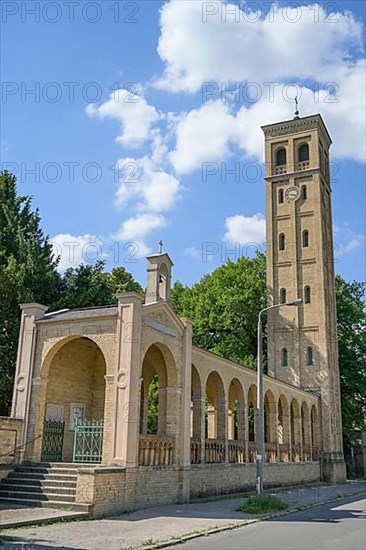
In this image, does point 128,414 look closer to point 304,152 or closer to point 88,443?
point 88,443

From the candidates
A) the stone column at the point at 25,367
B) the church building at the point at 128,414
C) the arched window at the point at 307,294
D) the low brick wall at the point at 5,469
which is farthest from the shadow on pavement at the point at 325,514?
the arched window at the point at 307,294

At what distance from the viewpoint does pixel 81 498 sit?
14.6m

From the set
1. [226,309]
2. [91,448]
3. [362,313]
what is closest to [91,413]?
[91,448]

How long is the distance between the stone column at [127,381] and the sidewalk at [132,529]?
180cm

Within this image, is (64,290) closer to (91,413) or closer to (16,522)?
(91,413)

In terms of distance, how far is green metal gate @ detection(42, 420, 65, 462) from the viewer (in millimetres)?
18922

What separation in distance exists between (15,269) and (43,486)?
12.6 m

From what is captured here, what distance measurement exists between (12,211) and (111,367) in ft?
48.8

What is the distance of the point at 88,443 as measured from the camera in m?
18.2

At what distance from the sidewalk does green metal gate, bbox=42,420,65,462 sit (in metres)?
4.18

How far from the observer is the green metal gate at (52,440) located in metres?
18.9

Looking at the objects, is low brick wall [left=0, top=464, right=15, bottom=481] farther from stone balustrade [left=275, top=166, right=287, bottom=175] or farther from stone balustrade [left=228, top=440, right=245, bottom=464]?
stone balustrade [left=275, top=166, right=287, bottom=175]

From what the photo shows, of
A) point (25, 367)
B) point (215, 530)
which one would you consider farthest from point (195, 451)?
point (215, 530)

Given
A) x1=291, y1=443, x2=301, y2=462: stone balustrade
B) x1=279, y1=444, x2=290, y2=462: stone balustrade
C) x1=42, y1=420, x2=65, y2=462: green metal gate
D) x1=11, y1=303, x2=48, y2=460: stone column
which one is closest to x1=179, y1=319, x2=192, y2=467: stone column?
x1=42, y1=420, x2=65, y2=462: green metal gate
